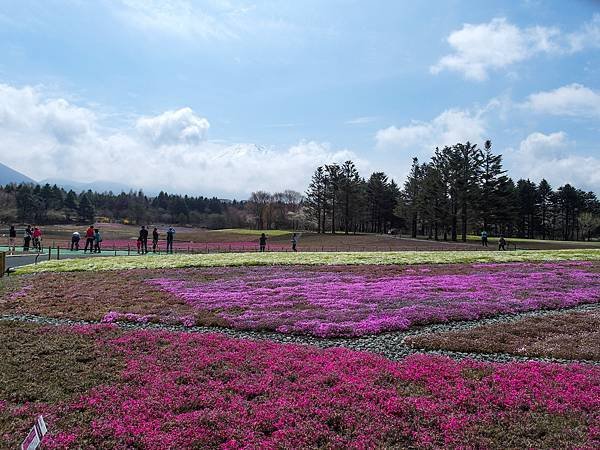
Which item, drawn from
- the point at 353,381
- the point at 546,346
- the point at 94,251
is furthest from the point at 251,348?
the point at 94,251

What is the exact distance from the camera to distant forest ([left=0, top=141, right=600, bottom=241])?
74375 millimetres

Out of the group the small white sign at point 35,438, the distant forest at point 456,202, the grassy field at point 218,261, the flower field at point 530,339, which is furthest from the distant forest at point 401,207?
the small white sign at point 35,438

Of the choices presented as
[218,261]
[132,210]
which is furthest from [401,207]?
[132,210]

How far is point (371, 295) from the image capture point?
64.0 ft

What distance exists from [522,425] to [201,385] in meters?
5.89

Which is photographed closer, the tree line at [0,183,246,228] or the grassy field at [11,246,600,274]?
the grassy field at [11,246,600,274]

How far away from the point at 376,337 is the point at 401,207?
7886 centimetres

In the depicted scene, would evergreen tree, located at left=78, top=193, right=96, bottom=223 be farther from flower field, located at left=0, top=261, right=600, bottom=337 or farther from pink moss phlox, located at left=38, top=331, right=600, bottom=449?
pink moss phlox, located at left=38, top=331, right=600, bottom=449

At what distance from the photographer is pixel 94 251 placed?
144ft

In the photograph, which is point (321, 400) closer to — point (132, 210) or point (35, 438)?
point (35, 438)

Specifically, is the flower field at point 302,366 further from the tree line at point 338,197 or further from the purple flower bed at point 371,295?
the tree line at point 338,197

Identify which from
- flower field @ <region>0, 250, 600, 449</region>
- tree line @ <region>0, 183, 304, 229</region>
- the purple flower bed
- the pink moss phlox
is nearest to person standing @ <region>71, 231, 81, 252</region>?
the purple flower bed

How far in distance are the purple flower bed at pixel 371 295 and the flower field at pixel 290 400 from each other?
3729 mm

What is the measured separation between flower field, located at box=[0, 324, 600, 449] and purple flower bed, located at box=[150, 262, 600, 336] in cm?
373
